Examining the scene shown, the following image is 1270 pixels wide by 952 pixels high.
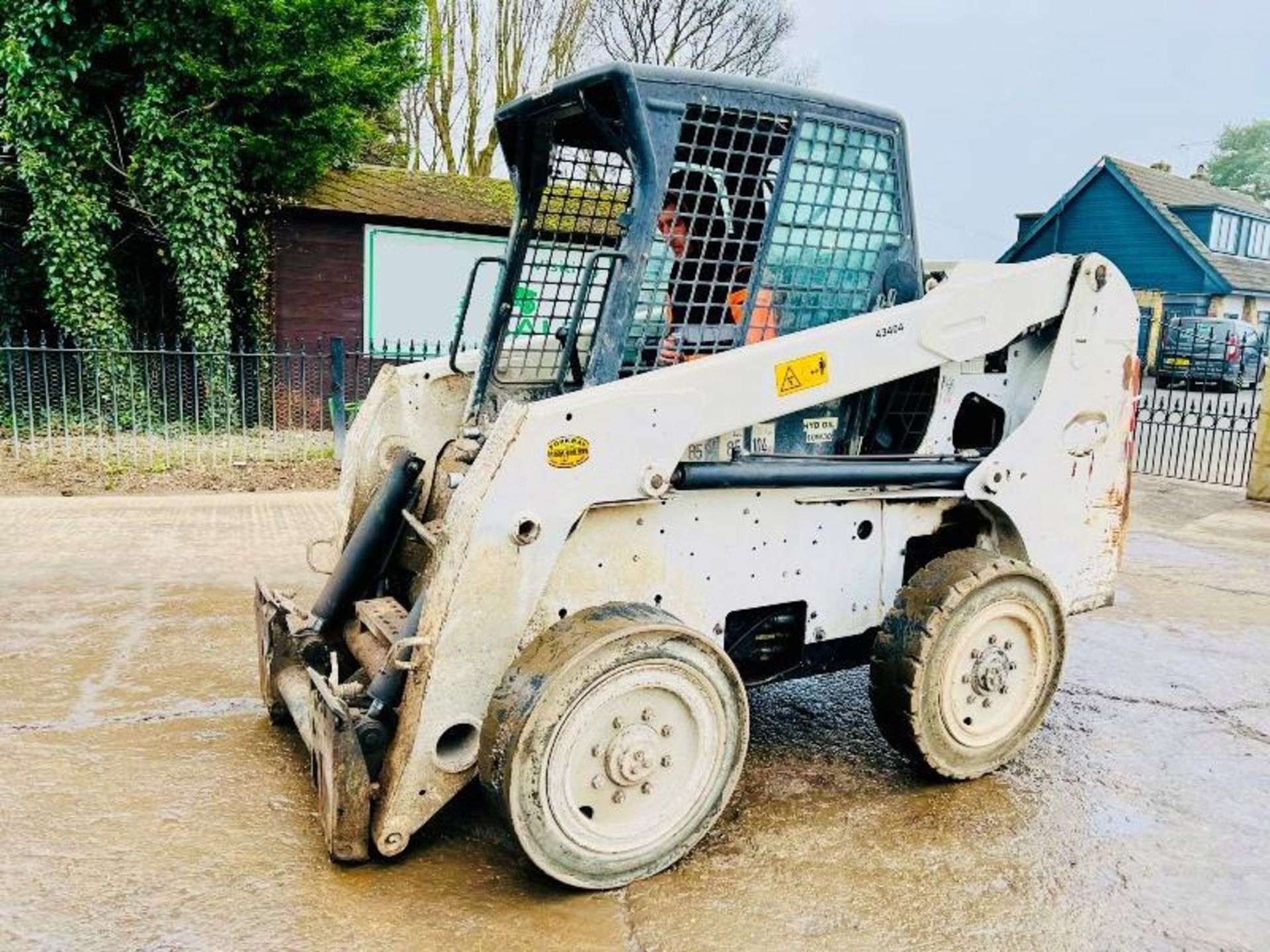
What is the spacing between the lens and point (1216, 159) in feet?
229

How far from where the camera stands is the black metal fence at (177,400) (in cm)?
1025

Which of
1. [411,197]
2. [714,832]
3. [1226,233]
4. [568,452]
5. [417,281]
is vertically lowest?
[714,832]

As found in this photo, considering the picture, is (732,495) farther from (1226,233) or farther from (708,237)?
(1226,233)

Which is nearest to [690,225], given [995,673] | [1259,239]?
[995,673]

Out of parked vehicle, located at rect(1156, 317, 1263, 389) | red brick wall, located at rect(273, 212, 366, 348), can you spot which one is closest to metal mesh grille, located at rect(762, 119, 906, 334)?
red brick wall, located at rect(273, 212, 366, 348)

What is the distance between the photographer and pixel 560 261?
4.31m

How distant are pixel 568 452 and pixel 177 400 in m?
10.6

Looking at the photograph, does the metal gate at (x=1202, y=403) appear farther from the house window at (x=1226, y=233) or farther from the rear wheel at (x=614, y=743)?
the rear wheel at (x=614, y=743)

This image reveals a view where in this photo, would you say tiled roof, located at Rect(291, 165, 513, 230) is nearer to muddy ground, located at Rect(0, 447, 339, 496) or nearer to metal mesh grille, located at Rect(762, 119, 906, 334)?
muddy ground, located at Rect(0, 447, 339, 496)

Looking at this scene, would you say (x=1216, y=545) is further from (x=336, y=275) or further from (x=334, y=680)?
(x=336, y=275)

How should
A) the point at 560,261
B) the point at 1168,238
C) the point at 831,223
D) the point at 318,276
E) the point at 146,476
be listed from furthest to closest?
the point at 1168,238, the point at 318,276, the point at 146,476, the point at 560,261, the point at 831,223

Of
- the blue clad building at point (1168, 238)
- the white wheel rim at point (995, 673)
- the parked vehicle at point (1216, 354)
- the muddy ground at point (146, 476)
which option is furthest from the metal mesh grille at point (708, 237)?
the blue clad building at point (1168, 238)

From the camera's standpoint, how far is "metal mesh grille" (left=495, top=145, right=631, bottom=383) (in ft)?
13.0

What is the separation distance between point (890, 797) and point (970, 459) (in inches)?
48.7
